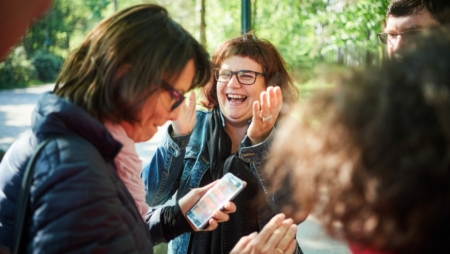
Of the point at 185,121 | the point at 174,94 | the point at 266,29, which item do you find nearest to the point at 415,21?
the point at 185,121

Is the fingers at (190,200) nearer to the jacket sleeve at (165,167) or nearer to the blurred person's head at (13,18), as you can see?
the jacket sleeve at (165,167)

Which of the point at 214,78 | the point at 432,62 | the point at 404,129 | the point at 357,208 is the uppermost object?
the point at 432,62

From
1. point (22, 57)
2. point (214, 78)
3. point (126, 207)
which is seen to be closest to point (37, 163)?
point (126, 207)

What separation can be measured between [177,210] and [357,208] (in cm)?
106

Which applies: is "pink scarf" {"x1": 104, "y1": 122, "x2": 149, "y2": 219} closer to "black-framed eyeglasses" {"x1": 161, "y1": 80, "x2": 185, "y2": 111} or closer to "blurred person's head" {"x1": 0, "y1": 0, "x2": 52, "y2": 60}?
"black-framed eyeglasses" {"x1": 161, "y1": 80, "x2": 185, "y2": 111}

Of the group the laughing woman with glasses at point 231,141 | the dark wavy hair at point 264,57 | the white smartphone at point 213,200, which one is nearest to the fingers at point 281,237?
the white smartphone at point 213,200

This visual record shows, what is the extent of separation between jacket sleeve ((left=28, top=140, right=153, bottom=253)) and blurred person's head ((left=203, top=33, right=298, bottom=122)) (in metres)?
1.29

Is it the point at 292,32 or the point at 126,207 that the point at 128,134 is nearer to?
the point at 126,207

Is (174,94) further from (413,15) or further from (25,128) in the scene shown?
(25,128)

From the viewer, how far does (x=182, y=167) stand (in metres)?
2.29

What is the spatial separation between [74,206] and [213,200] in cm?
79

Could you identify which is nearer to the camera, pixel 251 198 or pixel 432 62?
pixel 432 62

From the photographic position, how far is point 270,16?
54.3ft

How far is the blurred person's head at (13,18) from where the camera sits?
1.01 metres
